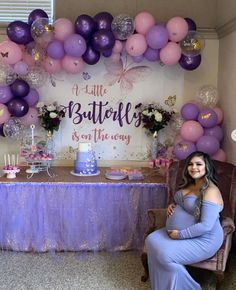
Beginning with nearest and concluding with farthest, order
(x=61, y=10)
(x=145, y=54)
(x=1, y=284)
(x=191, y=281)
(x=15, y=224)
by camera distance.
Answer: (x=191, y=281)
(x=1, y=284)
(x=15, y=224)
(x=145, y=54)
(x=61, y=10)

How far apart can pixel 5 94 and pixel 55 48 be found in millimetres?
611

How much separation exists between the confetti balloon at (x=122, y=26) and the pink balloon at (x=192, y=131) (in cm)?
98

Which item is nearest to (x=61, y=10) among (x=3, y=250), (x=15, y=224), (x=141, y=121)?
(x=141, y=121)

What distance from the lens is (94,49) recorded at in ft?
10.7

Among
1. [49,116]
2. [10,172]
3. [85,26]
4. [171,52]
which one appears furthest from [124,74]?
[10,172]

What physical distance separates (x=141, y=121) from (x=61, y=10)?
138cm

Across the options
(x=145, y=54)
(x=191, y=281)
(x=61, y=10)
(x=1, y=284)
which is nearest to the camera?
(x=191, y=281)

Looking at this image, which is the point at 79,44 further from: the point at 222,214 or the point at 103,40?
the point at 222,214

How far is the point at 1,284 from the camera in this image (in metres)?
2.67

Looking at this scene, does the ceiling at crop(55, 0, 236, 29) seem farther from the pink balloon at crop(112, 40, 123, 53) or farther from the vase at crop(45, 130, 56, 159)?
the vase at crop(45, 130, 56, 159)

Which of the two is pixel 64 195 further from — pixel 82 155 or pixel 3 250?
pixel 3 250

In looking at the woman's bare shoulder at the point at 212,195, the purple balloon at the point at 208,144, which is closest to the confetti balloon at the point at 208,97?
the purple balloon at the point at 208,144

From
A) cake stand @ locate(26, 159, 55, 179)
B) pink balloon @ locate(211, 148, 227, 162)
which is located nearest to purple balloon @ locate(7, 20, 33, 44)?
cake stand @ locate(26, 159, 55, 179)

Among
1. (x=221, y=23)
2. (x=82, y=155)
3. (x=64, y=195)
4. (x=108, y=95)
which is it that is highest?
(x=221, y=23)
